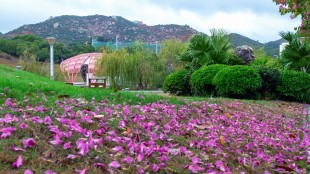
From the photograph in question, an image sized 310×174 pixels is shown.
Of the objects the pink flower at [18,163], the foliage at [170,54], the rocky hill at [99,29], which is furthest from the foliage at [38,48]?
the pink flower at [18,163]

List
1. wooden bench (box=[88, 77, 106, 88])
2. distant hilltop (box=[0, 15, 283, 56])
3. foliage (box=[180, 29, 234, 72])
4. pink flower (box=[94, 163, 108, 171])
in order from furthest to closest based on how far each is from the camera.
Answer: distant hilltop (box=[0, 15, 283, 56]) < wooden bench (box=[88, 77, 106, 88]) < foliage (box=[180, 29, 234, 72]) < pink flower (box=[94, 163, 108, 171])

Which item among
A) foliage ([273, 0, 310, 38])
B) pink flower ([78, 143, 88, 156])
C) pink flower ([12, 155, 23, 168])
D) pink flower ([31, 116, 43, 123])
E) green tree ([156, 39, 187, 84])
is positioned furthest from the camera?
green tree ([156, 39, 187, 84])

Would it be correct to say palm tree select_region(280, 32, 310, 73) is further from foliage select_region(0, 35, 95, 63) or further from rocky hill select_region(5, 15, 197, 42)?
rocky hill select_region(5, 15, 197, 42)

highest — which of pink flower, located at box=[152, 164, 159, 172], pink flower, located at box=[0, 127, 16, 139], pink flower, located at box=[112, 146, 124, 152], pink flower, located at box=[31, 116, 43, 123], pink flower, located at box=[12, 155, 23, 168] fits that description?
pink flower, located at box=[31, 116, 43, 123]

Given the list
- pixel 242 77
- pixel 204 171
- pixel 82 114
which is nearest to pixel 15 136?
pixel 82 114

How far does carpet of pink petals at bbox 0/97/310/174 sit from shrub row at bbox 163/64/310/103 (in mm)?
5864

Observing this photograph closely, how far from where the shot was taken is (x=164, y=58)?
73.6ft

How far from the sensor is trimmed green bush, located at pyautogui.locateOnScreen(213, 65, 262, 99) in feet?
38.6

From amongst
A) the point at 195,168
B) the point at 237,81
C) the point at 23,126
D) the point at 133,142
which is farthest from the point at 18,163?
the point at 237,81

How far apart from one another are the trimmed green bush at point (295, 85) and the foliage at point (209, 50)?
3109mm

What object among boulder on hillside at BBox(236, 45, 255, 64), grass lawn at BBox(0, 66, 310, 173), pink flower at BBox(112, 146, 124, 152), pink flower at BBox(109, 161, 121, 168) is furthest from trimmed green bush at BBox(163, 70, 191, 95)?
pink flower at BBox(109, 161, 121, 168)

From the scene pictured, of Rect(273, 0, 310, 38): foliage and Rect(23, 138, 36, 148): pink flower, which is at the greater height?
Rect(273, 0, 310, 38): foliage

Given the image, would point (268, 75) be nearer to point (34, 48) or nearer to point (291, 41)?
point (291, 41)

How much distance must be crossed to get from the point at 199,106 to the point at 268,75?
6.35 meters
